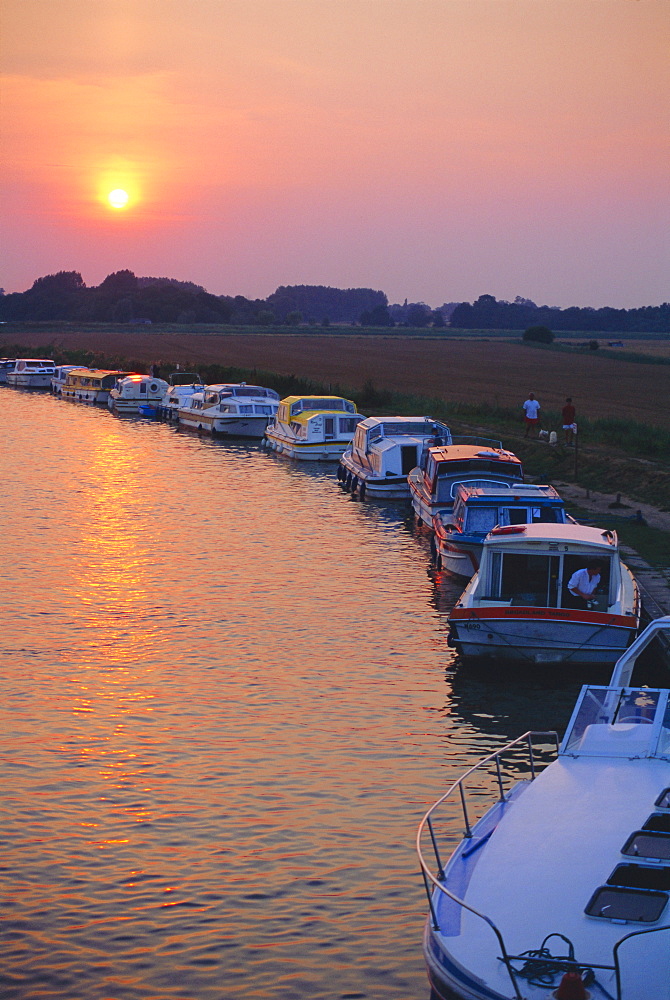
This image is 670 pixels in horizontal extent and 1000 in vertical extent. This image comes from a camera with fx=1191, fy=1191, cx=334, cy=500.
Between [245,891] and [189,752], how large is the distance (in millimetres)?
4052

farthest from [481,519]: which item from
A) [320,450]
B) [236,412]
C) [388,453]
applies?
[236,412]

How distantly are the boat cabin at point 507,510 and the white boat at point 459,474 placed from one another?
343 centimetres

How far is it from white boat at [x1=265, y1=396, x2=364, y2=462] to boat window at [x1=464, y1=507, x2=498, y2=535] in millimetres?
23034

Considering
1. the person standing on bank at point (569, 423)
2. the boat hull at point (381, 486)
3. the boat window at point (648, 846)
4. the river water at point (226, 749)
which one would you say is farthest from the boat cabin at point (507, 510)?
the person standing on bank at point (569, 423)

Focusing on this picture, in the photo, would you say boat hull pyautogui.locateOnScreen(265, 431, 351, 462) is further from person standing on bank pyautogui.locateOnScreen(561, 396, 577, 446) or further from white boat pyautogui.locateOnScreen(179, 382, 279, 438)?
white boat pyautogui.locateOnScreen(179, 382, 279, 438)

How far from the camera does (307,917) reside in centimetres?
1170

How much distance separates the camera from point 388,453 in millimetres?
39188

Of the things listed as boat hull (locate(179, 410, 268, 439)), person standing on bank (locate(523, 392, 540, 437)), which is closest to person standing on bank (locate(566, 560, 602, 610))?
person standing on bank (locate(523, 392, 540, 437))

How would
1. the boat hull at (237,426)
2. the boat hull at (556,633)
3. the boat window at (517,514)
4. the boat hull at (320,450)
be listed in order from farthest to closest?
the boat hull at (237,426) → the boat hull at (320,450) → the boat window at (517,514) → the boat hull at (556,633)

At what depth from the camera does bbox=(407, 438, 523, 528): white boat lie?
30.5 metres

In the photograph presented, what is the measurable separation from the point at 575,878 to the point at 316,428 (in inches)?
1580

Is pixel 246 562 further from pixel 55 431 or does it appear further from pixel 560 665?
pixel 55 431

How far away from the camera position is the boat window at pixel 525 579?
21.0m

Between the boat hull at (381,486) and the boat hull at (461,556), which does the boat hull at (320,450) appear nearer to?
the boat hull at (381,486)
